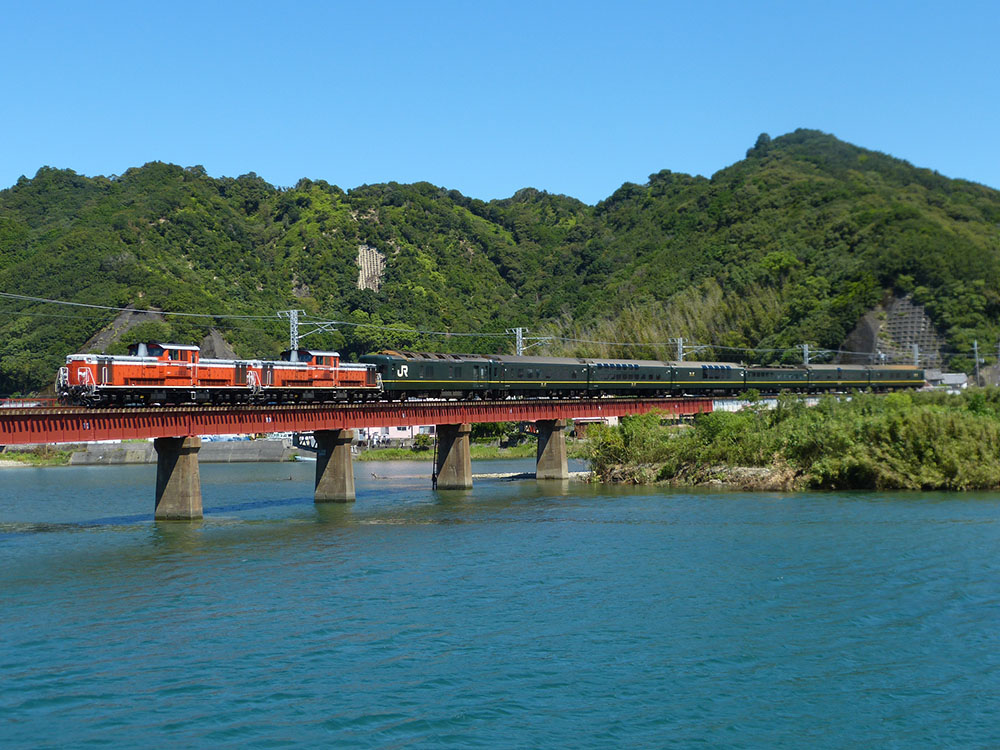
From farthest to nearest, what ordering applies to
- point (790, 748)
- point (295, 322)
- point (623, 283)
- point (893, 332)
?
point (623, 283)
point (893, 332)
point (295, 322)
point (790, 748)

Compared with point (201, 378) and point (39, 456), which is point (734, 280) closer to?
point (39, 456)

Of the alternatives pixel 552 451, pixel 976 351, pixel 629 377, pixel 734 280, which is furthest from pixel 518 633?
pixel 734 280

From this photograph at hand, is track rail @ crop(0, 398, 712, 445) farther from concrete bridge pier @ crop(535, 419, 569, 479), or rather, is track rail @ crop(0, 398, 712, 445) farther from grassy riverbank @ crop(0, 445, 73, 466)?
grassy riverbank @ crop(0, 445, 73, 466)

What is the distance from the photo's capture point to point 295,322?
7725 cm

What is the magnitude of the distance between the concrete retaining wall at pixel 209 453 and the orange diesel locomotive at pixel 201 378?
69.5 meters

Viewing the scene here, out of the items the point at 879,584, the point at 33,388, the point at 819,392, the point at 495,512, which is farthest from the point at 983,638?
the point at 33,388

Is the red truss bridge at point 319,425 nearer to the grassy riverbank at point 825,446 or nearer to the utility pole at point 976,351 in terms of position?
the grassy riverbank at point 825,446

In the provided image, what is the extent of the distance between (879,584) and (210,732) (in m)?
21.9

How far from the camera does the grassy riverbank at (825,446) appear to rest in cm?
5644

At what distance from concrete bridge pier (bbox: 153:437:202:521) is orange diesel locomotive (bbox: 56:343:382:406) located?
2.79m

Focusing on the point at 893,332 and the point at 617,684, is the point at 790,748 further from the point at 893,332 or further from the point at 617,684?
the point at 893,332

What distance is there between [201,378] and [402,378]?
52.9ft

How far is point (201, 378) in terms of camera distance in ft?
177

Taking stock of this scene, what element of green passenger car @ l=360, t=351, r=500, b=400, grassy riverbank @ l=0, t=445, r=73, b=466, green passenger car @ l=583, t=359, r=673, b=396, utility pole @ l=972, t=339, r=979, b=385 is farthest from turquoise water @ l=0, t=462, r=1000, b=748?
grassy riverbank @ l=0, t=445, r=73, b=466
